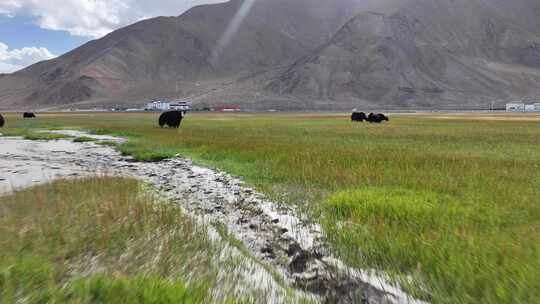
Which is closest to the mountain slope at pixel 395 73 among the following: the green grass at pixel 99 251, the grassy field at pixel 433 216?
the grassy field at pixel 433 216

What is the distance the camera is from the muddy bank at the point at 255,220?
3.95m

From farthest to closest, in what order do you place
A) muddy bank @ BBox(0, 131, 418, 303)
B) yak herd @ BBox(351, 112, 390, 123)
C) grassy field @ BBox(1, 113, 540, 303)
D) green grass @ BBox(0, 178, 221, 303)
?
1. yak herd @ BBox(351, 112, 390, 123)
2. muddy bank @ BBox(0, 131, 418, 303)
3. grassy field @ BBox(1, 113, 540, 303)
4. green grass @ BBox(0, 178, 221, 303)

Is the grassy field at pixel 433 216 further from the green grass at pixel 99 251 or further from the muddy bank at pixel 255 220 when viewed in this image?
the green grass at pixel 99 251

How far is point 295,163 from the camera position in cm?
1181

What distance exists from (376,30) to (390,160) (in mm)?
187363

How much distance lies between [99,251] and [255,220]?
2893 millimetres

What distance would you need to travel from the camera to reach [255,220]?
649 cm

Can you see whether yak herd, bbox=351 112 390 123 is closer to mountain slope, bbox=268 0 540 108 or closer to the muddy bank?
the muddy bank

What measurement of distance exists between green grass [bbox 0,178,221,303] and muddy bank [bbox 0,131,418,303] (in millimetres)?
887

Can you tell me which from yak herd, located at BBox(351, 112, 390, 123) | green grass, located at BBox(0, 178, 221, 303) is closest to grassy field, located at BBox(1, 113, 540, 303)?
green grass, located at BBox(0, 178, 221, 303)

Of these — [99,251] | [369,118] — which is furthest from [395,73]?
[99,251]

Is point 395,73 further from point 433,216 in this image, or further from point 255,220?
point 255,220

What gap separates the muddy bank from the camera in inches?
156

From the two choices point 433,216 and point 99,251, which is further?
point 433,216
